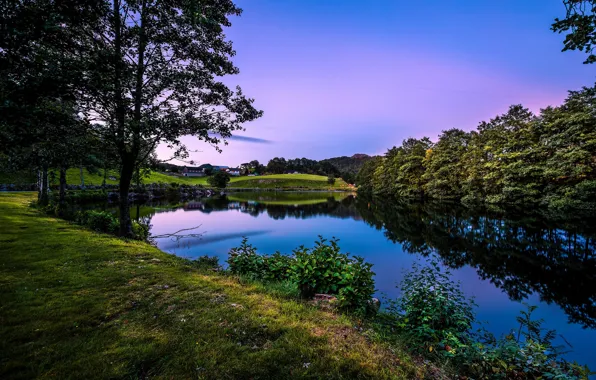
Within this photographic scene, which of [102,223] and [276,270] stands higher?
[276,270]

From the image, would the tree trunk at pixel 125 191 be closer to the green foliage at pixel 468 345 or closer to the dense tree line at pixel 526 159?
the green foliage at pixel 468 345

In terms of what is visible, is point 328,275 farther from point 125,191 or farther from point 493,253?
point 493,253

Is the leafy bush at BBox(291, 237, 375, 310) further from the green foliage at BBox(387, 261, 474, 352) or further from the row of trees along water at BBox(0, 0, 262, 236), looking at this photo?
the row of trees along water at BBox(0, 0, 262, 236)

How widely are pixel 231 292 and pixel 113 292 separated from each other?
3109mm

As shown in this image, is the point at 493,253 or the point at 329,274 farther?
the point at 493,253

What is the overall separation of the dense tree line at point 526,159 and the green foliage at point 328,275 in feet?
59.1

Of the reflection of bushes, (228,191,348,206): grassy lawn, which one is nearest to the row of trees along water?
the reflection of bushes

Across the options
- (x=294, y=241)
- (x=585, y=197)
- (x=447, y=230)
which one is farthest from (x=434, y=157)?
(x=294, y=241)

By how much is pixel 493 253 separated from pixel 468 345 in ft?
46.2

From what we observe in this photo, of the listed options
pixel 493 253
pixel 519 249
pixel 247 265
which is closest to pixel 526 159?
pixel 519 249

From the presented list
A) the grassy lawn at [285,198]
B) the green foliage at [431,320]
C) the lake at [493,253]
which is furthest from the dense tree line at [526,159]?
the grassy lawn at [285,198]

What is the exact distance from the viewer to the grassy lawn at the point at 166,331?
12.3ft

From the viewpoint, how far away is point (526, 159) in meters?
33.4

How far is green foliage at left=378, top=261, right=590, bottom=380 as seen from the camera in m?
3.73
